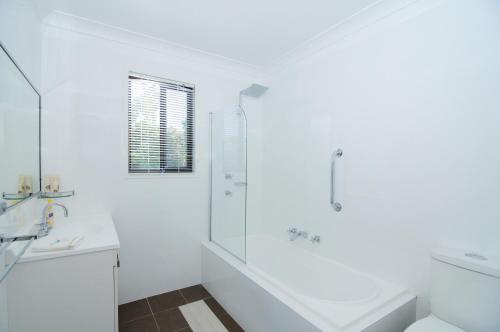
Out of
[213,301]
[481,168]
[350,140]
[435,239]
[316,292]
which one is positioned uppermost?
[350,140]

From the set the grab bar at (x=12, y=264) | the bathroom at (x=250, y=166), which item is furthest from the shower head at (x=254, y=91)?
the grab bar at (x=12, y=264)

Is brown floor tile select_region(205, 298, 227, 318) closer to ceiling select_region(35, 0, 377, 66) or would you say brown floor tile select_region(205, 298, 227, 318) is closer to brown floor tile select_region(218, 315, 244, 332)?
brown floor tile select_region(218, 315, 244, 332)

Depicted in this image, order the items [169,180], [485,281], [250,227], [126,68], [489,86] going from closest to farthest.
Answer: [485,281] < [489,86] < [126,68] < [169,180] < [250,227]

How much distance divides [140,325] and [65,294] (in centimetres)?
83

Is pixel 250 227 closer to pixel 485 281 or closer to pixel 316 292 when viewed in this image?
pixel 316 292

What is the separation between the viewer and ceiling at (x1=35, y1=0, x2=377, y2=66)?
5.94 ft

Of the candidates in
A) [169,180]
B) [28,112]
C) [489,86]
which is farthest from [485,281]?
[28,112]

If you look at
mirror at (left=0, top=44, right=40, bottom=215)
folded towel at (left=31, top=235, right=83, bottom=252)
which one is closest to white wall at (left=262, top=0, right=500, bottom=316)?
folded towel at (left=31, top=235, right=83, bottom=252)

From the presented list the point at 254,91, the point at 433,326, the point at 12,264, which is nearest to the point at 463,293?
the point at 433,326

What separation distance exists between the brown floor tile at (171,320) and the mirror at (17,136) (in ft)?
4.50

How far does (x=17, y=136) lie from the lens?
1.38 meters

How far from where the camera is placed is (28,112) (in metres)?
1.59

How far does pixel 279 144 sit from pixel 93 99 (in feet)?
6.13

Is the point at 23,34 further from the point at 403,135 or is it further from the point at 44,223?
the point at 403,135
